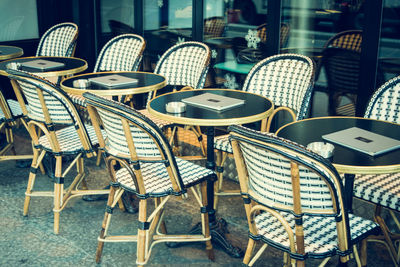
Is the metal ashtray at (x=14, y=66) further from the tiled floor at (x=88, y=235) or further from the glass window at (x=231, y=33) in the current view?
the glass window at (x=231, y=33)

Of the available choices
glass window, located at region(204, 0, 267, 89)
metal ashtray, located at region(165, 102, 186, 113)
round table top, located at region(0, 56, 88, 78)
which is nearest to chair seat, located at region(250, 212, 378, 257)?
metal ashtray, located at region(165, 102, 186, 113)

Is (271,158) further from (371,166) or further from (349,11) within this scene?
(349,11)

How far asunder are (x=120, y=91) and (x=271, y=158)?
5.65 ft

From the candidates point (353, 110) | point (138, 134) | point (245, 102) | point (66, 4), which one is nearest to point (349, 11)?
point (353, 110)

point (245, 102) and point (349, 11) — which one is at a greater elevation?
point (349, 11)

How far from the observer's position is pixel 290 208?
6.67ft

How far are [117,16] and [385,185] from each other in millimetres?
4152

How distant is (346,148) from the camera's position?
229 centimetres

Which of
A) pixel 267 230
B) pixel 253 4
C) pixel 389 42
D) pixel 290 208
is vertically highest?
pixel 253 4

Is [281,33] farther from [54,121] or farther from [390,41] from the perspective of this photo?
[54,121]

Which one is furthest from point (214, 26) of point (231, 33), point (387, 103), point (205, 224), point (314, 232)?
point (314, 232)

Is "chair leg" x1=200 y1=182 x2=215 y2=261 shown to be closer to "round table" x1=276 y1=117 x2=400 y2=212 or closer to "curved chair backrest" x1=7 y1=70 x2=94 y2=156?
"round table" x1=276 y1=117 x2=400 y2=212

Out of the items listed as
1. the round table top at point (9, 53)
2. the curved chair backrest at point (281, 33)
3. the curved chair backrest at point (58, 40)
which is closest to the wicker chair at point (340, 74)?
the curved chair backrest at point (281, 33)

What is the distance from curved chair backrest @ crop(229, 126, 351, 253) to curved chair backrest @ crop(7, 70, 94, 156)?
4.54ft
